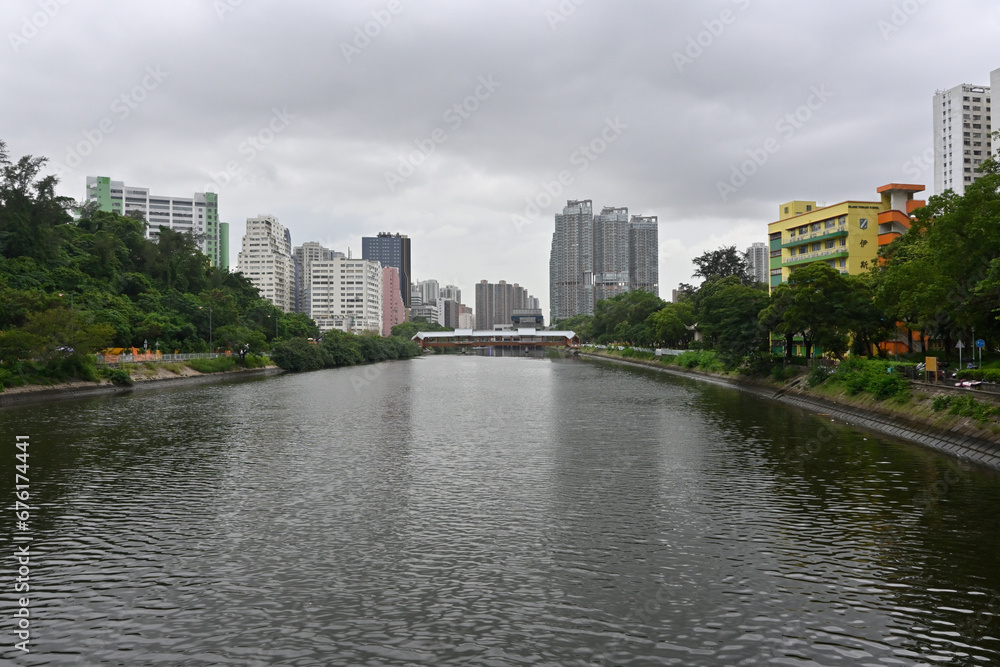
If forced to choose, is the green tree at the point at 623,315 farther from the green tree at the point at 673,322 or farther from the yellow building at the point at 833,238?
the yellow building at the point at 833,238

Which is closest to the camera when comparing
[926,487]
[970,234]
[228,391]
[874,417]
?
[926,487]

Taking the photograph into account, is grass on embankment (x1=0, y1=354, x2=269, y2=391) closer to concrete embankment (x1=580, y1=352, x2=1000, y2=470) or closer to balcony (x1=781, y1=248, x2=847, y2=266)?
concrete embankment (x1=580, y1=352, x2=1000, y2=470)

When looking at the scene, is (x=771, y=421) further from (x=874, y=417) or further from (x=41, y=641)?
(x=41, y=641)

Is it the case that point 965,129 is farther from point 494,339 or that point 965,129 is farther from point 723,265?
point 494,339

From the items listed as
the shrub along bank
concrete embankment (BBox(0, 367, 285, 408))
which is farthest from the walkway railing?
the shrub along bank

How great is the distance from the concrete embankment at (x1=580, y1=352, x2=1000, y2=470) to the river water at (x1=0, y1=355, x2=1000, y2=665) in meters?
1.54

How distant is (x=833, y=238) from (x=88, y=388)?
72221mm

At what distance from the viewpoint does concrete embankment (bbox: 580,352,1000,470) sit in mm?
25203

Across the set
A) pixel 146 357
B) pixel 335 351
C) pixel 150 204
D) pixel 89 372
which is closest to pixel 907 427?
pixel 89 372

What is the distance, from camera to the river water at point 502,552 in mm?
10641

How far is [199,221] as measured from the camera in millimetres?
199625

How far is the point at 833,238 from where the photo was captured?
71.6 meters

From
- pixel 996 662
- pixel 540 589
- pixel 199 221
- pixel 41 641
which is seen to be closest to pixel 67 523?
pixel 41 641

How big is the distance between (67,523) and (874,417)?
35744mm
